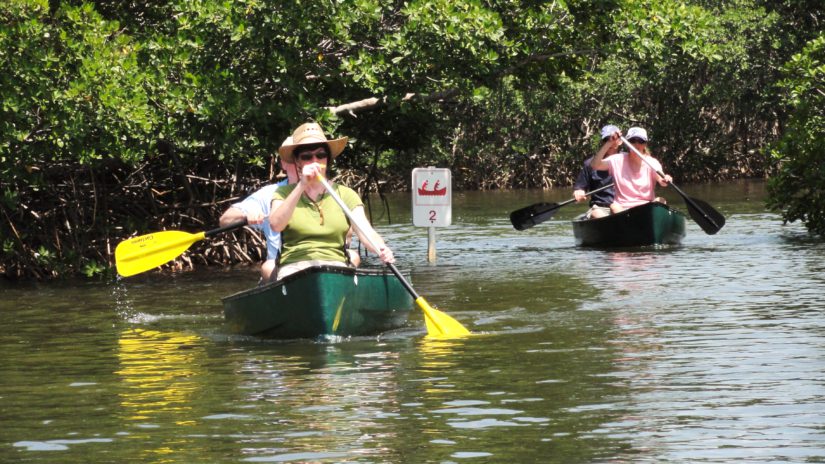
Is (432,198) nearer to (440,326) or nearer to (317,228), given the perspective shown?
(440,326)

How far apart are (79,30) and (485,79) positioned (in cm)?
446

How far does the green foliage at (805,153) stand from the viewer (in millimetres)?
19781

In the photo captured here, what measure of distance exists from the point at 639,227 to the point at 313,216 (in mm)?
8921

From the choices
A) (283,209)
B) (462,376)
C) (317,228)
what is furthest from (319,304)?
(462,376)

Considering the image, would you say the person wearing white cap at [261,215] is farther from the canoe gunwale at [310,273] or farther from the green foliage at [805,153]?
the green foliage at [805,153]

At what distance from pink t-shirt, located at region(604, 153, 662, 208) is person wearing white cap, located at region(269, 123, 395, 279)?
349 inches

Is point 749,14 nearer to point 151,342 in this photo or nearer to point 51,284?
point 51,284

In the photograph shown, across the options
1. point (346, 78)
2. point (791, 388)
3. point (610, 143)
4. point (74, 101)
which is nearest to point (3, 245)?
point (74, 101)

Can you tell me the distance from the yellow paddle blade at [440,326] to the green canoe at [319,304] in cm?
34

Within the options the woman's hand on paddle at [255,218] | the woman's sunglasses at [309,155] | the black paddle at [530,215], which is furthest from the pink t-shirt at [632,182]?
the woman's sunglasses at [309,155]

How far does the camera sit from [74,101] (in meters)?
16.0

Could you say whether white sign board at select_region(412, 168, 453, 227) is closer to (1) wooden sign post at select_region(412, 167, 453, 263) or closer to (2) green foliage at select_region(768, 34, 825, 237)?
(1) wooden sign post at select_region(412, 167, 453, 263)

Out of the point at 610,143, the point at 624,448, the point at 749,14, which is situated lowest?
the point at 624,448

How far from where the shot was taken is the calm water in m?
7.51
